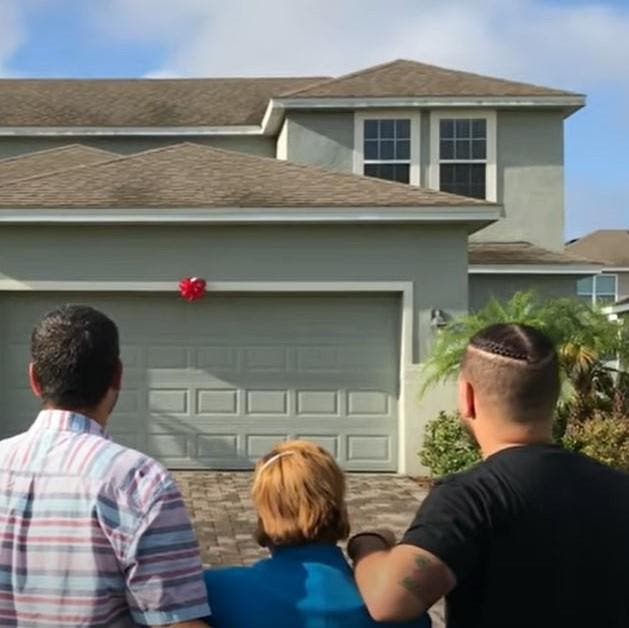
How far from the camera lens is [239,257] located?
A: 13.5m

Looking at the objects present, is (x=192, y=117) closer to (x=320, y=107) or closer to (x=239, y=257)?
(x=320, y=107)

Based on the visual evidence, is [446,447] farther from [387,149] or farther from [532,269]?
[387,149]

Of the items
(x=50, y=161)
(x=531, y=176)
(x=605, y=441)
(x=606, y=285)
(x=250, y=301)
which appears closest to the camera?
(x=605, y=441)

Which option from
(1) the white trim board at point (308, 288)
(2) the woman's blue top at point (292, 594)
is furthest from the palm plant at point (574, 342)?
(2) the woman's blue top at point (292, 594)

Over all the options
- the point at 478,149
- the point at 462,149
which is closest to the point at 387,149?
the point at 462,149

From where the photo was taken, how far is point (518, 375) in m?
2.60

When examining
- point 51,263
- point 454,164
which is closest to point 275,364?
point 51,263

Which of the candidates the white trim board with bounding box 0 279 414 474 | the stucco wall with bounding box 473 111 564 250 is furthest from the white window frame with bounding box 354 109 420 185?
the white trim board with bounding box 0 279 414 474

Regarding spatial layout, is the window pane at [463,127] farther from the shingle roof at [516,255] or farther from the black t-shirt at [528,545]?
the black t-shirt at [528,545]

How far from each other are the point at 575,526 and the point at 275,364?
1099cm

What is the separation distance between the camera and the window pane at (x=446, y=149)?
18.7m

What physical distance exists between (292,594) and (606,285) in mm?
41555

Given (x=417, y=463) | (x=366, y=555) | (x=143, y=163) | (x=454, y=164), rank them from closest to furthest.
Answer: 1. (x=366, y=555)
2. (x=417, y=463)
3. (x=143, y=163)
4. (x=454, y=164)

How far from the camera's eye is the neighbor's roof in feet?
143
